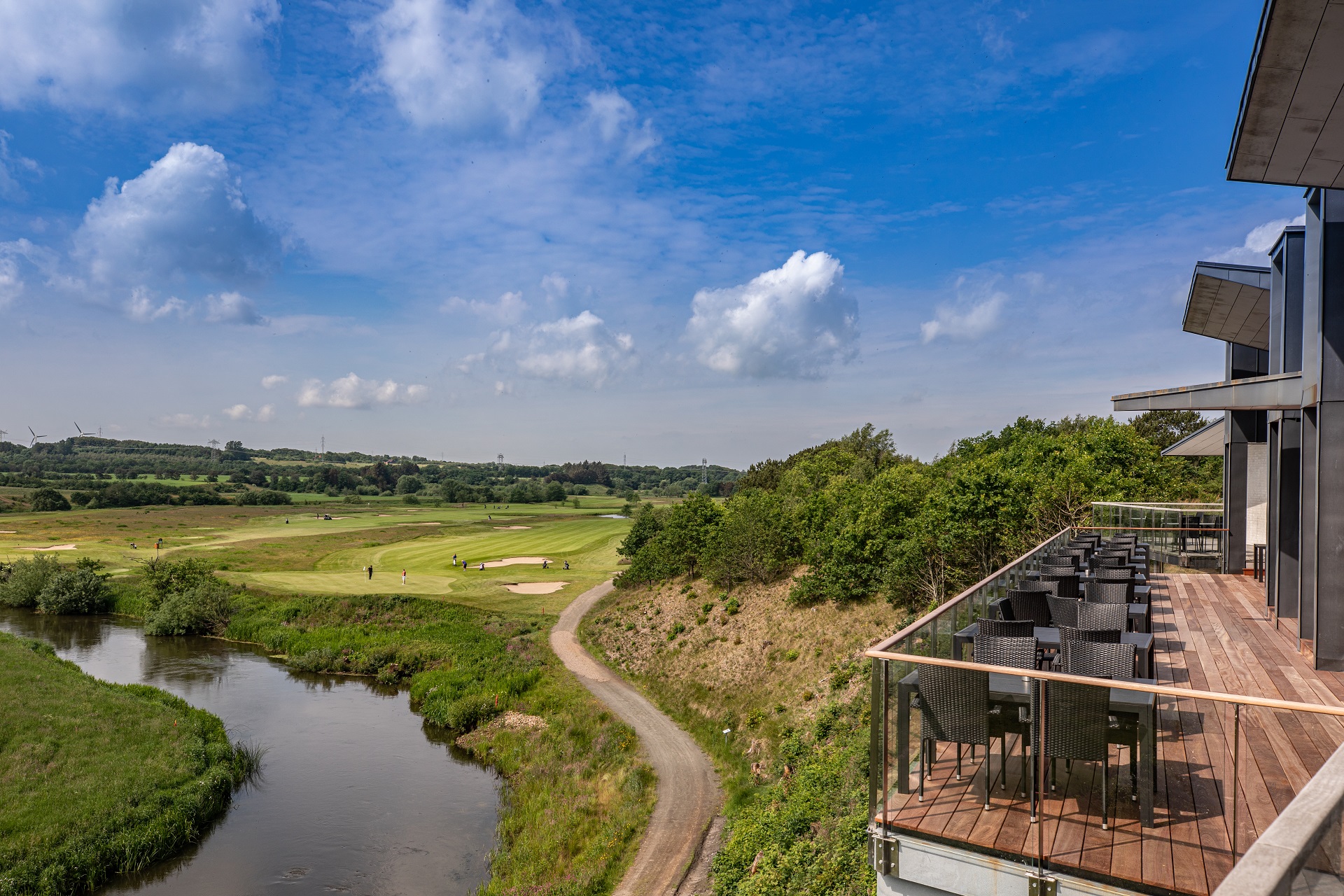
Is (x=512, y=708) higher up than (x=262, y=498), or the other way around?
(x=262, y=498)

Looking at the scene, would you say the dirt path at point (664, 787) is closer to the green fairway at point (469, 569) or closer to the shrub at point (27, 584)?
the green fairway at point (469, 569)

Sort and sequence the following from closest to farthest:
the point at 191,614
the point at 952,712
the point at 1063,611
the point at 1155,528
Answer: the point at 952,712
the point at 1063,611
the point at 1155,528
the point at 191,614

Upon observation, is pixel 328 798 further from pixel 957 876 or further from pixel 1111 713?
pixel 1111 713

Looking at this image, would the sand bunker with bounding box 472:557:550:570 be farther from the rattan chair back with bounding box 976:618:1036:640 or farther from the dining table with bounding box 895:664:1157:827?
the dining table with bounding box 895:664:1157:827

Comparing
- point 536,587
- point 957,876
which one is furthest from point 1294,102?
point 536,587

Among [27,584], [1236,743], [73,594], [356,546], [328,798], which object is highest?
[1236,743]

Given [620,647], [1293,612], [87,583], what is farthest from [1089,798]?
[87,583]

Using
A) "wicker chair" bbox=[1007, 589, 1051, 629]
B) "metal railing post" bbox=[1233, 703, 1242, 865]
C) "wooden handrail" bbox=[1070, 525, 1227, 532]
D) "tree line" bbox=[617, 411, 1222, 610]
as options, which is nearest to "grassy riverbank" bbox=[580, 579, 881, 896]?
"tree line" bbox=[617, 411, 1222, 610]
